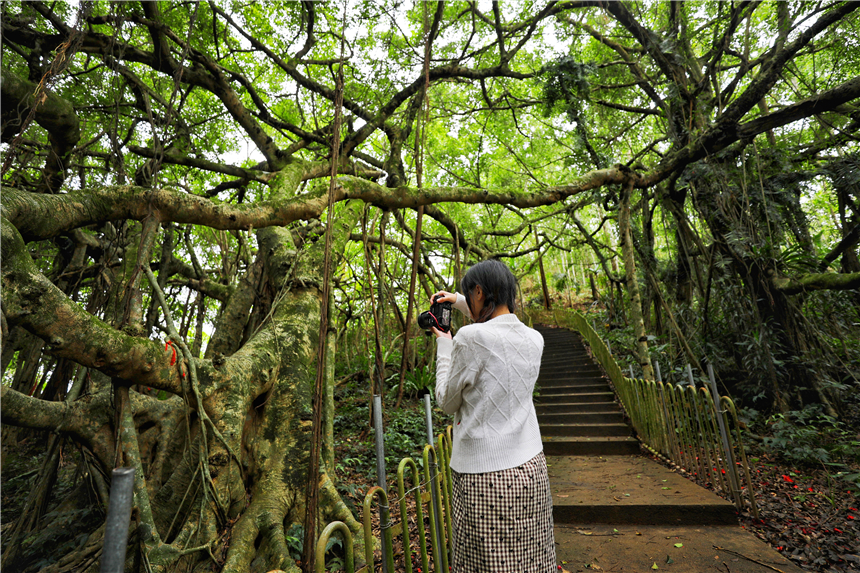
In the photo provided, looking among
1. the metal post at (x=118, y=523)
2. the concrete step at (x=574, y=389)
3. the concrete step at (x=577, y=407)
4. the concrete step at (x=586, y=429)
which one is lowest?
the concrete step at (x=586, y=429)

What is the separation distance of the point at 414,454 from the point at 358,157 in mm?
4651

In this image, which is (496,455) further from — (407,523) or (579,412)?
(579,412)

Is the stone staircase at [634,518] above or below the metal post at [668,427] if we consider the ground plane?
below

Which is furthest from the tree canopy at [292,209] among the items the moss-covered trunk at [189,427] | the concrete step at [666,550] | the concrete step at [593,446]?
the concrete step at [666,550]

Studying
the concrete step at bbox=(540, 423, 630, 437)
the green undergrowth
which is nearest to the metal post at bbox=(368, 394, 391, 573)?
the green undergrowth

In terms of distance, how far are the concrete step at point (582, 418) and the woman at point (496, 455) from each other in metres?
5.69

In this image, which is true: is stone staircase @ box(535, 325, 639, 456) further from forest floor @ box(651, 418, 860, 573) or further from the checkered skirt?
the checkered skirt

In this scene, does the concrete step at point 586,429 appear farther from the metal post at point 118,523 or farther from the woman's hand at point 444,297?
the metal post at point 118,523

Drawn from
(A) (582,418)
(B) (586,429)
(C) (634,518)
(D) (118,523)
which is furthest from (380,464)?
(A) (582,418)

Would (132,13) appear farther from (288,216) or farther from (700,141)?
(700,141)

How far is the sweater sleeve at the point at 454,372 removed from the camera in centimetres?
139

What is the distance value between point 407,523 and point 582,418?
5.58 m

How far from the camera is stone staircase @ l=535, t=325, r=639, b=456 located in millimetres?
5035

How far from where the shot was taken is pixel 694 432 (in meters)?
4.02
